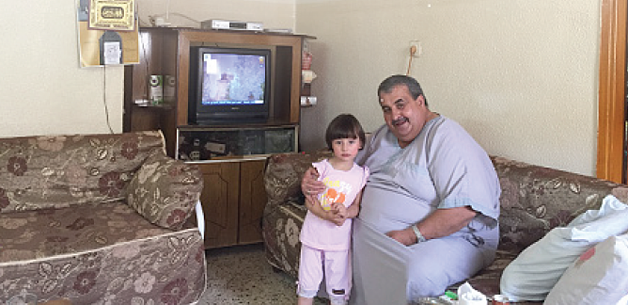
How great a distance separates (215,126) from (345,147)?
54.0 inches

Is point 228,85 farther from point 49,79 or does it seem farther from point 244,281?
point 244,281

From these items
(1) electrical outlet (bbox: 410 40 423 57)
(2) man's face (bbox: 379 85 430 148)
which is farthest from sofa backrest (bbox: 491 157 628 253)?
(1) electrical outlet (bbox: 410 40 423 57)

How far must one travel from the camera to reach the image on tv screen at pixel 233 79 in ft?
12.1

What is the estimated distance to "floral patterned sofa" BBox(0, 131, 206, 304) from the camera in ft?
8.09

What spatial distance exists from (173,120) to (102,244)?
4.04 ft

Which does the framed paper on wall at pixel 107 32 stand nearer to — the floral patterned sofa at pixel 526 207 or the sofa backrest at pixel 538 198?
the floral patterned sofa at pixel 526 207

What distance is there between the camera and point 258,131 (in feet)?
12.9

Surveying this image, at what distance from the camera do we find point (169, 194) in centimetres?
276

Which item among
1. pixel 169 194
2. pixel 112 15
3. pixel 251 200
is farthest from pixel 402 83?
pixel 112 15

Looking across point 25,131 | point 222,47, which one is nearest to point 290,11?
point 222,47

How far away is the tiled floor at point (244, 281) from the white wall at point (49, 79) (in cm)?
98

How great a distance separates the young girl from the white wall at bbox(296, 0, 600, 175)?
79cm

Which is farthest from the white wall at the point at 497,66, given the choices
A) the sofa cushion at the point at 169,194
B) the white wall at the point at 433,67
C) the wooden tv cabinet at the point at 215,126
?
the sofa cushion at the point at 169,194

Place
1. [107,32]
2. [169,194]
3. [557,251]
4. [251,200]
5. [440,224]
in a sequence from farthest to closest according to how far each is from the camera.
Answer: [251,200], [107,32], [169,194], [440,224], [557,251]
